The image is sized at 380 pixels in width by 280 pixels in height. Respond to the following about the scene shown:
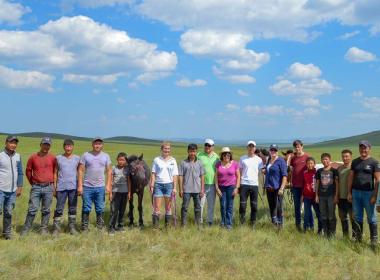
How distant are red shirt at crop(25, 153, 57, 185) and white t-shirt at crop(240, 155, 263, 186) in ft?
14.5

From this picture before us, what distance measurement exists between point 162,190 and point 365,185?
4363mm

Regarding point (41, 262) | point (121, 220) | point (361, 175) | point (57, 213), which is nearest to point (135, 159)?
point (121, 220)

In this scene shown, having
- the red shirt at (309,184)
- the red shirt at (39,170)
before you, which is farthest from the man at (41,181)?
the red shirt at (309,184)

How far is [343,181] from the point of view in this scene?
8.88m

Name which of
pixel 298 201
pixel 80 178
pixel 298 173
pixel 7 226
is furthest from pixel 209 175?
pixel 7 226

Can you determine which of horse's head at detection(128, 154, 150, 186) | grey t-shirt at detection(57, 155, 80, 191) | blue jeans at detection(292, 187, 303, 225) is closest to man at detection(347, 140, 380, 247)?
blue jeans at detection(292, 187, 303, 225)

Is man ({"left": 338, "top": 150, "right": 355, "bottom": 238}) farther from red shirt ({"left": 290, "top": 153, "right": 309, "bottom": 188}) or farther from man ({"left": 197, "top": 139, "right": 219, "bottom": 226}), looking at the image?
man ({"left": 197, "top": 139, "right": 219, "bottom": 226})

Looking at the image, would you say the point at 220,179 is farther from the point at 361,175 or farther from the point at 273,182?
the point at 361,175

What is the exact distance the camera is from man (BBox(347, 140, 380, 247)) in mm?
8258

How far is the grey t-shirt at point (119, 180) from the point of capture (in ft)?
32.0

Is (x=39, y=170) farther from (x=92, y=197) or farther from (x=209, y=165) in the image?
(x=209, y=165)

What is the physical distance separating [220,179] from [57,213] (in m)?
3.77

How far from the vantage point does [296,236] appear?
9078 mm

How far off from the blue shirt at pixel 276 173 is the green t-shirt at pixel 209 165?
1321 millimetres
